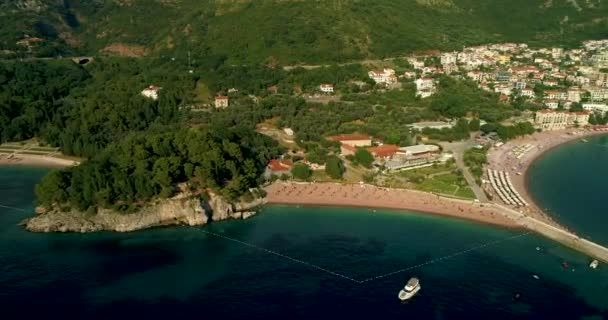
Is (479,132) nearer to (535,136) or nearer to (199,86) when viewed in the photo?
(535,136)

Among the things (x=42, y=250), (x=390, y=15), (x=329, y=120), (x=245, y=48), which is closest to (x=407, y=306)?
(x=42, y=250)

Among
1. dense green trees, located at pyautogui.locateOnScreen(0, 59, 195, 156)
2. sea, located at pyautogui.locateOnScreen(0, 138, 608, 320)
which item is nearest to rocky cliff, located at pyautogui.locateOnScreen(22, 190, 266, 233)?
sea, located at pyautogui.locateOnScreen(0, 138, 608, 320)

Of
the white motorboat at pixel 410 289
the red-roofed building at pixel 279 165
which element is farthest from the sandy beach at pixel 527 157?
the red-roofed building at pixel 279 165

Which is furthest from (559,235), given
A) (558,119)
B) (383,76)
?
(383,76)

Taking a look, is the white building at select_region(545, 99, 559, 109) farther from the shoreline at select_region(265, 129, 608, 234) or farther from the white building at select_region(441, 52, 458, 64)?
the shoreline at select_region(265, 129, 608, 234)

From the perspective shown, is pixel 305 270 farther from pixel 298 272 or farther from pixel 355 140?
pixel 355 140

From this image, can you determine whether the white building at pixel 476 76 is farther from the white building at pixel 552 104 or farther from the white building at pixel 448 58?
the white building at pixel 552 104
